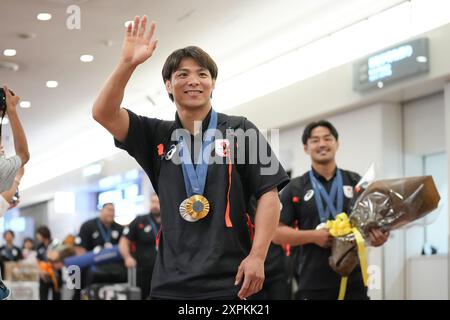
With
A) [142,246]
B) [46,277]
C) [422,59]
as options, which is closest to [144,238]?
[142,246]

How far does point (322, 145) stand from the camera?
5488mm

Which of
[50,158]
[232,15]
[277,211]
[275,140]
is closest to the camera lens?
[277,211]

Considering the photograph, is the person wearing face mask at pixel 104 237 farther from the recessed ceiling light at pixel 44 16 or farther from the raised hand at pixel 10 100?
the raised hand at pixel 10 100

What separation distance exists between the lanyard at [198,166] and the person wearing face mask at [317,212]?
6.71ft

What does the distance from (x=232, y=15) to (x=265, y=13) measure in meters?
0.42

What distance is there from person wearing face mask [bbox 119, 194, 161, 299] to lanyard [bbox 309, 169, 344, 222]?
3534 millimetres

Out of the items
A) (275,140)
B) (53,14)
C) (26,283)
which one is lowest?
(26,283)

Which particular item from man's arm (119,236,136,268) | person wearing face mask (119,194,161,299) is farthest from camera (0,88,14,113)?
man's arm (119,236,136,268)

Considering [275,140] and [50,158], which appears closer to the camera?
[50,158]

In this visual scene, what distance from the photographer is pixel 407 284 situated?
9125mm

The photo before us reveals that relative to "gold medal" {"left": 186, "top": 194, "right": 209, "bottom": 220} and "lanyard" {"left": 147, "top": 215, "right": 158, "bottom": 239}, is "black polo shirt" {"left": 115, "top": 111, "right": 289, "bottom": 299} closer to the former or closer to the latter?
"gold medal" {"left": 186, "top": 194, "right": 209, "bottom": 220}
